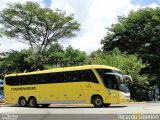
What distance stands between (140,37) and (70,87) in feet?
Result: 92.7

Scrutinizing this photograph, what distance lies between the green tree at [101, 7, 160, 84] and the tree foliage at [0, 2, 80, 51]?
24.2 feet

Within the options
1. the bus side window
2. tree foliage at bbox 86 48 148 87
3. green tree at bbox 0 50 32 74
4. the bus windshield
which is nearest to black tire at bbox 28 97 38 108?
the bus side window

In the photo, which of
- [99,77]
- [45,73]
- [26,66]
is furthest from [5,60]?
[99,77]

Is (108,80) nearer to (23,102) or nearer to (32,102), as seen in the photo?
(32,102)

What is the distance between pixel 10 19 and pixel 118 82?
3707 cm

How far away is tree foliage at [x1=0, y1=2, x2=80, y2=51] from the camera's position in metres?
66.6

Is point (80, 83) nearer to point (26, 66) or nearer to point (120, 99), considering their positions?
point (120, 99)

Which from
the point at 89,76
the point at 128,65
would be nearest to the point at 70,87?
the point at 89,76

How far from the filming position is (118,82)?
109 feet

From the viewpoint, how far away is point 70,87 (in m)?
35.5

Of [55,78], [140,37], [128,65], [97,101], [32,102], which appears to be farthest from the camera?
[140,37]

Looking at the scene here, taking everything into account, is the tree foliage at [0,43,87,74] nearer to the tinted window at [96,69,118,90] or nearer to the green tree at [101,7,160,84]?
the green tree at [101,7,160,84]

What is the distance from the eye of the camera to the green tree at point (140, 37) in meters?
60.6

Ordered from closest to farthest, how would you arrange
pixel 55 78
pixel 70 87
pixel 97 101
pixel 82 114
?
1. pixel 82 114
2. pixel 97 101
3. pixel 70 87
4. pixel 55 78
